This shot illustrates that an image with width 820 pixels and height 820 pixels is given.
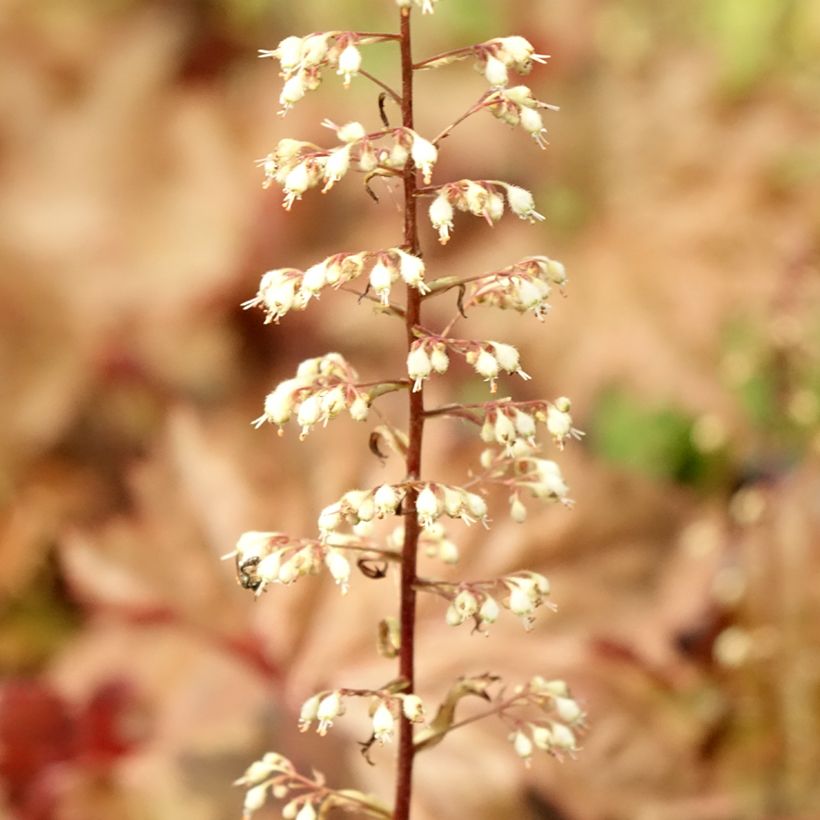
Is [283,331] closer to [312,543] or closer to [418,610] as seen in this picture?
[418,610]

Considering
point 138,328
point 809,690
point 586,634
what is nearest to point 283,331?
point 138,328

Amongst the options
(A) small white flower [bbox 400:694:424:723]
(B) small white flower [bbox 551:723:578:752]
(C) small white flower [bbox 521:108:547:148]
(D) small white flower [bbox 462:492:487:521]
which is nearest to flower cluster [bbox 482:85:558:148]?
(C) small white flower [bbox 521:108:547:148]

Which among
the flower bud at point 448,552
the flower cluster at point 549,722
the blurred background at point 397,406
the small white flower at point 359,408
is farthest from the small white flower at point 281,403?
the blurred background at point 397,406

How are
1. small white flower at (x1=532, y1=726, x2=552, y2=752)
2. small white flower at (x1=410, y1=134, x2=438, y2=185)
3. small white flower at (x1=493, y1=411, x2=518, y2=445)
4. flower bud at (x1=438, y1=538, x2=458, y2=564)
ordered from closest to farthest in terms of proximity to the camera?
small white flower at (x1=410, y1=134, x2=438, y2=185) < small white flower at (x1=493, y1=411, x2=518, y2=445) < small white flower at (x1=532, y1=726, x2=552, y2=752) < flower bud at (x1=438, y1=538, x2=458, y2=564)

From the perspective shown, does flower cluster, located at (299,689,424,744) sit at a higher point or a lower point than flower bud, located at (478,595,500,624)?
lower

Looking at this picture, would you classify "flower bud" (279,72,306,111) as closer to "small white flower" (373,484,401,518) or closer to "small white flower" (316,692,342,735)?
"small white flower" (373,484,401,518)

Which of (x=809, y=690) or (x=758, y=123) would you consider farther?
(x=758, y=123)

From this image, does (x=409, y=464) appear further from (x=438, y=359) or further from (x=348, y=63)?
(x=348, y=63)

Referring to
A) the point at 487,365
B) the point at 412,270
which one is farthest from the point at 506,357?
the point at 412,270
